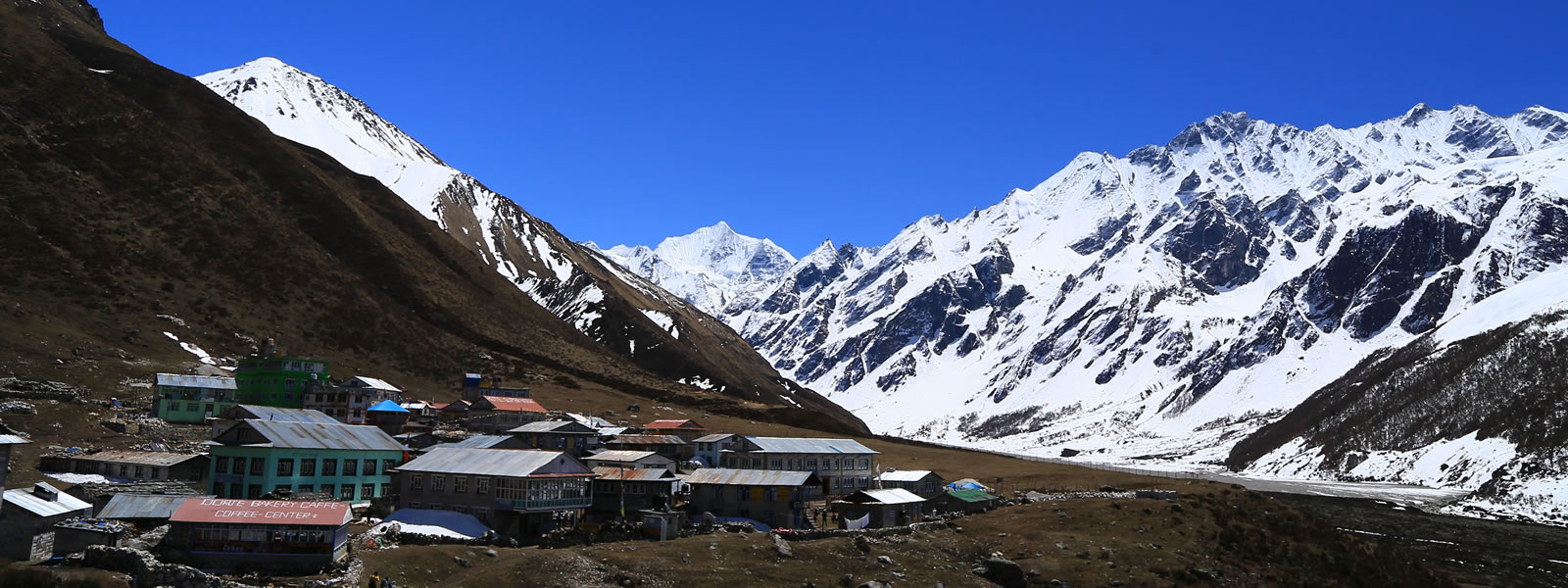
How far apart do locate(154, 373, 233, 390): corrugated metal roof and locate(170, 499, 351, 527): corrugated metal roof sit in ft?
185

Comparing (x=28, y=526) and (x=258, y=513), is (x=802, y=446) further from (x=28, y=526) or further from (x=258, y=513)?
(x=28, y=526)

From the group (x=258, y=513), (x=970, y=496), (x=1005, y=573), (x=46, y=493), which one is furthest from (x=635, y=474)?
(x=46, y=493)

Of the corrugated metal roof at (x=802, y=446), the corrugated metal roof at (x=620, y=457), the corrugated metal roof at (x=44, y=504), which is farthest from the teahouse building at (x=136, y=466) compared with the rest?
the corrugated metal roof at (x=802, y=446)

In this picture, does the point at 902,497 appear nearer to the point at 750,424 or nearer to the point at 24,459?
the point at 24,459

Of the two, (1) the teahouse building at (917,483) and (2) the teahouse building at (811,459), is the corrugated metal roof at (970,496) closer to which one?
(1) the teahouse building at (917,483)

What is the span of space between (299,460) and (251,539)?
872 inches

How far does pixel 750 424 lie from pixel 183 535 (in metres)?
116

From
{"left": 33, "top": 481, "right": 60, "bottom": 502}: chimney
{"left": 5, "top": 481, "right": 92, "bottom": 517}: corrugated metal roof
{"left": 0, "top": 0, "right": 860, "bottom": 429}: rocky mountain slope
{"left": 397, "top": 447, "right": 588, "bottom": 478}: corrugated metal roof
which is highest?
{"left": 0, "top": 0, "right": 860, "bottom": 429}: rocky mountain slope

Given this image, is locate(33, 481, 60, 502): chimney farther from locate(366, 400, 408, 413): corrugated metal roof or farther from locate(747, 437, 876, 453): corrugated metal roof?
locate(366, 400, 408, 413): corrugated metal roof

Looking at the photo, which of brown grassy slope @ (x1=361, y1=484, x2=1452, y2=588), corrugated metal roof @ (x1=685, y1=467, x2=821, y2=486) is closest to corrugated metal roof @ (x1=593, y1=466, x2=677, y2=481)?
corrugated metal roof @ (x1=685, y1=467, x2=821, y2=486)

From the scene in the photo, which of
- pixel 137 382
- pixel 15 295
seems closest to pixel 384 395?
pixel 137 382

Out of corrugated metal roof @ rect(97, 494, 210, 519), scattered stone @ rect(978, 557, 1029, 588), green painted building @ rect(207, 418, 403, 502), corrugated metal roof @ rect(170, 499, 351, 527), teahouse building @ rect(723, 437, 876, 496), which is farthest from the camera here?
teahouse building @ rect(723, 437, 876, 496)

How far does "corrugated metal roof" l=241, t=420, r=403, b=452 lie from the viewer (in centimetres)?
7256

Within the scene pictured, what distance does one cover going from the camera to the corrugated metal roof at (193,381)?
10344cm
